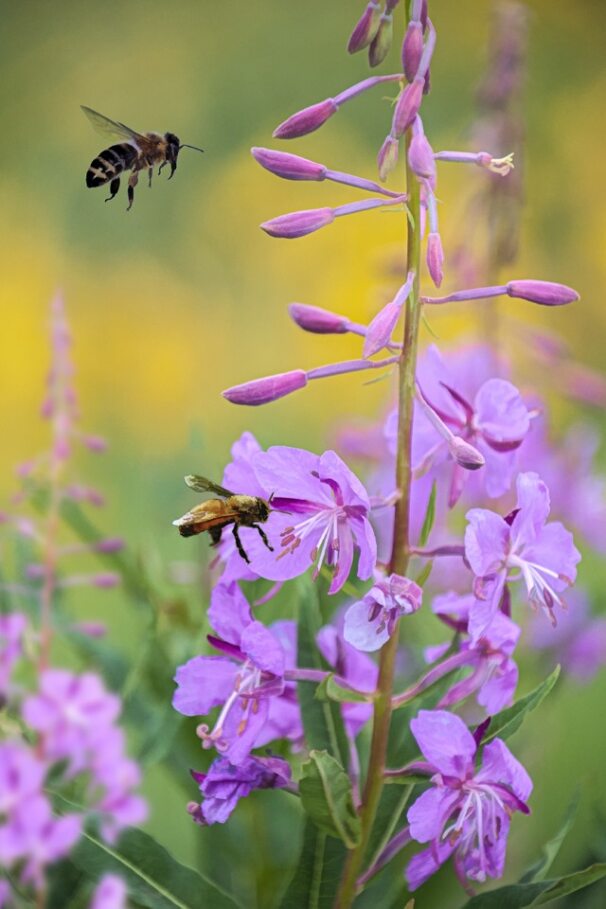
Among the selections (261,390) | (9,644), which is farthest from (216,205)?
(261,390)

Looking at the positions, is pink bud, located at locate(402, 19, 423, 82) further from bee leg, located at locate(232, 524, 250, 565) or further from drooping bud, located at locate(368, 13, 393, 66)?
bee leg, located at locate(232, 524, 250, 565)

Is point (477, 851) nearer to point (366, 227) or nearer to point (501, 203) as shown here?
point (501, 203)

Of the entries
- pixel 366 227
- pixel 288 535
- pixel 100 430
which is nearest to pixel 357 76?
pixel 366 227

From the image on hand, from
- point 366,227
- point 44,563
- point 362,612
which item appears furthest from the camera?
point 366,227

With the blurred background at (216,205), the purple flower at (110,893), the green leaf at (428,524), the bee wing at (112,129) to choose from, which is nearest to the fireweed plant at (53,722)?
the purple flower at (110,893)

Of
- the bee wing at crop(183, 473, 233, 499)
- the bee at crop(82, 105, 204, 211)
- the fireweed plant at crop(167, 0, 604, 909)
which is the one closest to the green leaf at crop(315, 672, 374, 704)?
the fireweed plant at crop(167, 0, 604, 909)

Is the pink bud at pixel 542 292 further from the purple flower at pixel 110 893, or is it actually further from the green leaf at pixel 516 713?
the purple flower at pixel 110 893
